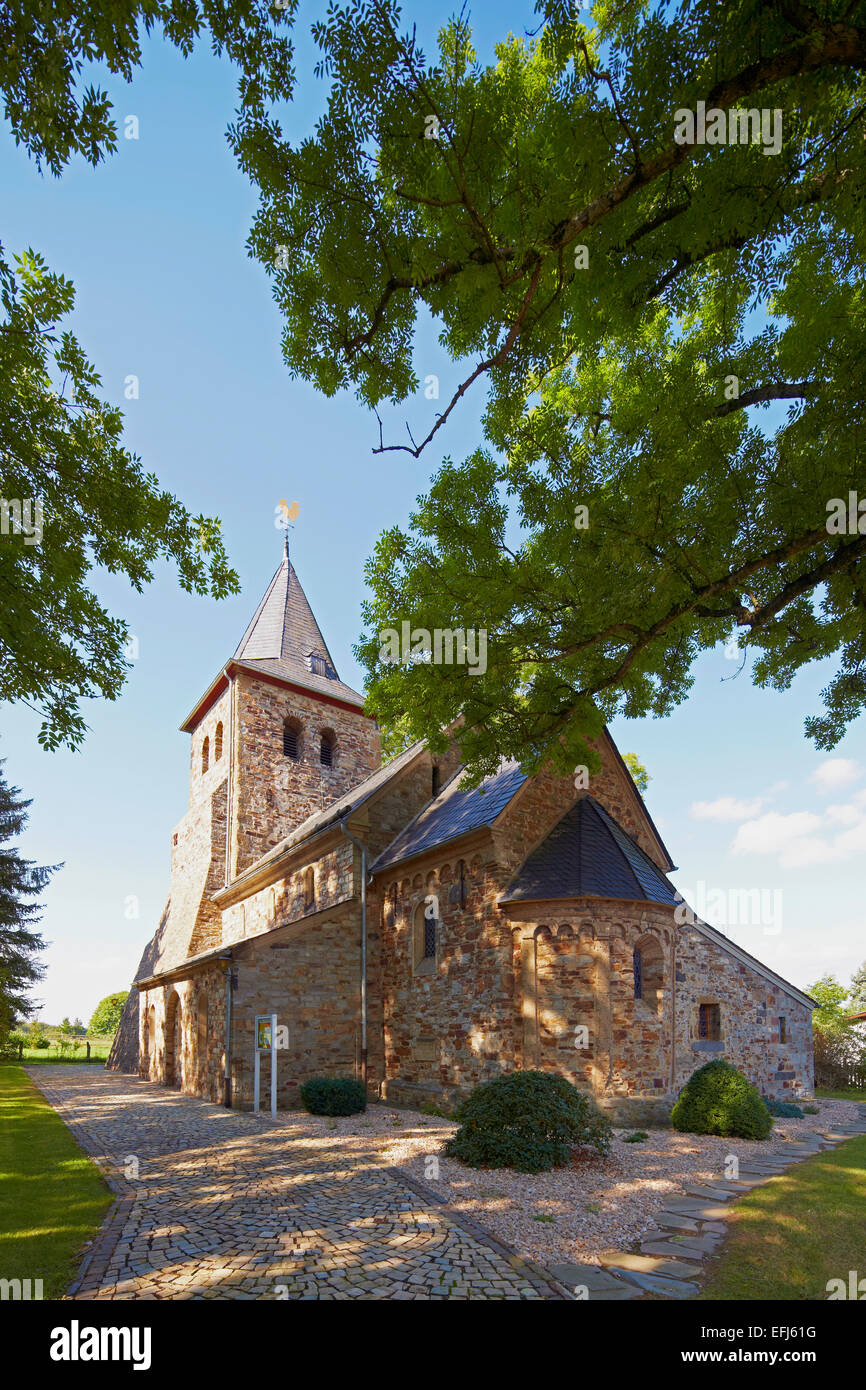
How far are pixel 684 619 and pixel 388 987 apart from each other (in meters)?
11.3

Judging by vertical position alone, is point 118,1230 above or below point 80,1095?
above

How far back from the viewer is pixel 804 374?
24.4ft

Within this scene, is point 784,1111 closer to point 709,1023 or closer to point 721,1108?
point 709,1023

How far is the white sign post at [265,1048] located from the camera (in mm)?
14172

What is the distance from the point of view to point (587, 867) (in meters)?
13.4

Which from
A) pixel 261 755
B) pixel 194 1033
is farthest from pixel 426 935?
pixel 261 755

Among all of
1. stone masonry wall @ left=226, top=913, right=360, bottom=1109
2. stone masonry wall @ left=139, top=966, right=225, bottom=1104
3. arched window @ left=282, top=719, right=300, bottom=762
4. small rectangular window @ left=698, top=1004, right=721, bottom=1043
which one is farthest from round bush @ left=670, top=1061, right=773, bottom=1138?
arched window @ left=282, top=719, right=300, bottom=762

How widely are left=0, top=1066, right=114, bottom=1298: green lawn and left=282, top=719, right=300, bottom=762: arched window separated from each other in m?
14.9

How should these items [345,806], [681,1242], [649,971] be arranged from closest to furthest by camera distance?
[681,1242] → [649,971] → [345,806]

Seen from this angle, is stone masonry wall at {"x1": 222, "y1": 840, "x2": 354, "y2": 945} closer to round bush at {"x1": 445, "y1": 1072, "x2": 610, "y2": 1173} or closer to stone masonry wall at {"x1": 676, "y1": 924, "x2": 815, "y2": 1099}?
stone masonry wall at {"x1": 676, "y1": 924, "x2": 815, "y2": 1099}

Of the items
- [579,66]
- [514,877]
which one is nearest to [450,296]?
[579,66]

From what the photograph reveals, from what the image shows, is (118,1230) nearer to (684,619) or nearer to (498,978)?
(498,978)

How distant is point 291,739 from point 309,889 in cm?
876
